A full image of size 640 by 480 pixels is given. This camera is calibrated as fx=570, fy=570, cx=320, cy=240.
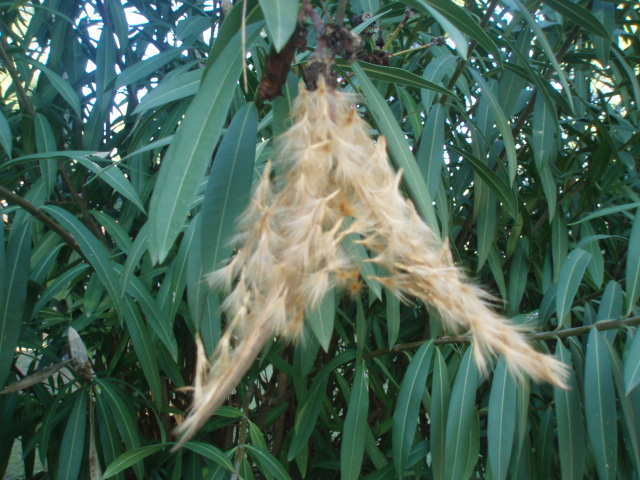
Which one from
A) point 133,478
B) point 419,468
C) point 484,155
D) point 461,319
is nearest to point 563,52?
point 484,155

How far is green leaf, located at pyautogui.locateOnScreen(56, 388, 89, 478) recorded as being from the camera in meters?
1.04

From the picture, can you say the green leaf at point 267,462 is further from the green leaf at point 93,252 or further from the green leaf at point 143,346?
the green leaf at point 93,252

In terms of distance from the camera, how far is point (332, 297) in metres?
0.69

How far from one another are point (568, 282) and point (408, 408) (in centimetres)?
35

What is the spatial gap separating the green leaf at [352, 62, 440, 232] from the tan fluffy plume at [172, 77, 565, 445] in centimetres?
12

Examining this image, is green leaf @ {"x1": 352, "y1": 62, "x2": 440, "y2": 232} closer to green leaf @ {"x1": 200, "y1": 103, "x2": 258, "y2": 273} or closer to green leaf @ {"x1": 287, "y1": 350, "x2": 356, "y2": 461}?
green leaf @ {"x1": 200, "y1": 103, "x2": 258, "y2": 273}

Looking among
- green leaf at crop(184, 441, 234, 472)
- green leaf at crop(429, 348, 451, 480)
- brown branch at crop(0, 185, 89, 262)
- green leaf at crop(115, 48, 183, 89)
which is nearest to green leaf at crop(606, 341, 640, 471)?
green leaf at crop(429, 348, 451, 480)

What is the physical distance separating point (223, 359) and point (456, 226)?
3.35 feet

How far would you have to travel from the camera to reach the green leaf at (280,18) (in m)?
0.41

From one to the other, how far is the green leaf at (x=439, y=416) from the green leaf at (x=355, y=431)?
125 mm

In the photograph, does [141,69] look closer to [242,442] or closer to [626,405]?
[242,442]

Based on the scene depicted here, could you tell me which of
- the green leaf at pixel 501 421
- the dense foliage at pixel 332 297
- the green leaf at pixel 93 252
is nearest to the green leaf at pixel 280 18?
the dense foliage at pixel 332 297

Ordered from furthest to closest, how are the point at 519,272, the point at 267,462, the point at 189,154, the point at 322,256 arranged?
the point at 519,272, the point at 267,462, the point at 189,154, the point at 322,256

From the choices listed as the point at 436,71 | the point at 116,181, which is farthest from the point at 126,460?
the point at 436,71
